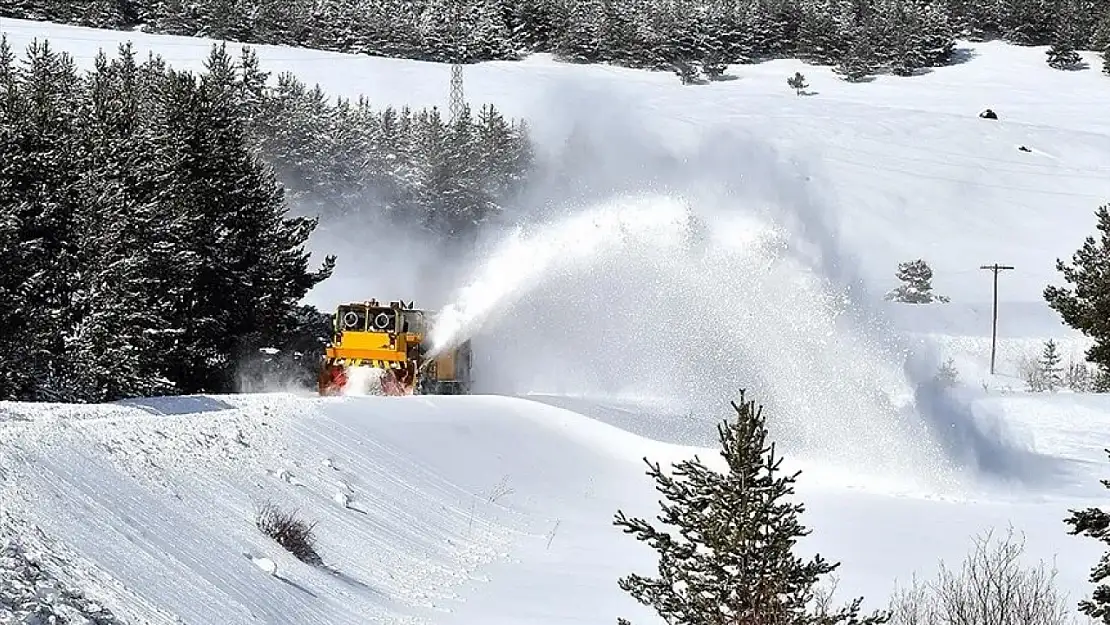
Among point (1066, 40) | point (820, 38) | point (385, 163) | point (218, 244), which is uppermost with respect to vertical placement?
point (1066, 40)

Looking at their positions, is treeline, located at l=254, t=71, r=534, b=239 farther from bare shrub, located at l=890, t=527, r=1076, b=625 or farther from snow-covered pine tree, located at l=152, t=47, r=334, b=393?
bare shrub, located at l=890, t=527, r=1076, b=625

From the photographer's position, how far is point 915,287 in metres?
83.4

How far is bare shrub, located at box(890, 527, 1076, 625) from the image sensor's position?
1617cm

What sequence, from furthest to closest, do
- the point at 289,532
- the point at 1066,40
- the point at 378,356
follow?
the point at 1066,40 → the point at 378,356 → the point at 289,532

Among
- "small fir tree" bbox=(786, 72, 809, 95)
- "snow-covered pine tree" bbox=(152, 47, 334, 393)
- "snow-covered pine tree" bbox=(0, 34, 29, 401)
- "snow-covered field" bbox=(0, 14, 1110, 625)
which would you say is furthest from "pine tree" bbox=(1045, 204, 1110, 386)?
"small fir tree" bbox=(786, 72, 809, 95)

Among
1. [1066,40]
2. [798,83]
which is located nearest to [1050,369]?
[798,83]

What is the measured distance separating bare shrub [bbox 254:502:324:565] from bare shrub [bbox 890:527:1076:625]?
682 centimetres

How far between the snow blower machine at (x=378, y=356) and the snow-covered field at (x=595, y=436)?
2.71 metres

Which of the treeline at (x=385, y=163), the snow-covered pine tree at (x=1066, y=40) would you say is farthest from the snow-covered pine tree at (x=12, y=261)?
the snow-covered pine tree at (x=1066, y=40)

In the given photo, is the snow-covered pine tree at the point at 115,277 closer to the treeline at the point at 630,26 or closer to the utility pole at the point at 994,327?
the utility pole at the point at 994,327

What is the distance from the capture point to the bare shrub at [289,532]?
525 inches

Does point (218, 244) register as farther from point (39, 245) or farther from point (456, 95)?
point (456, 95)

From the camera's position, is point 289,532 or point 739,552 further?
point 289,532

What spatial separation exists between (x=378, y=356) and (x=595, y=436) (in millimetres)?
5771
